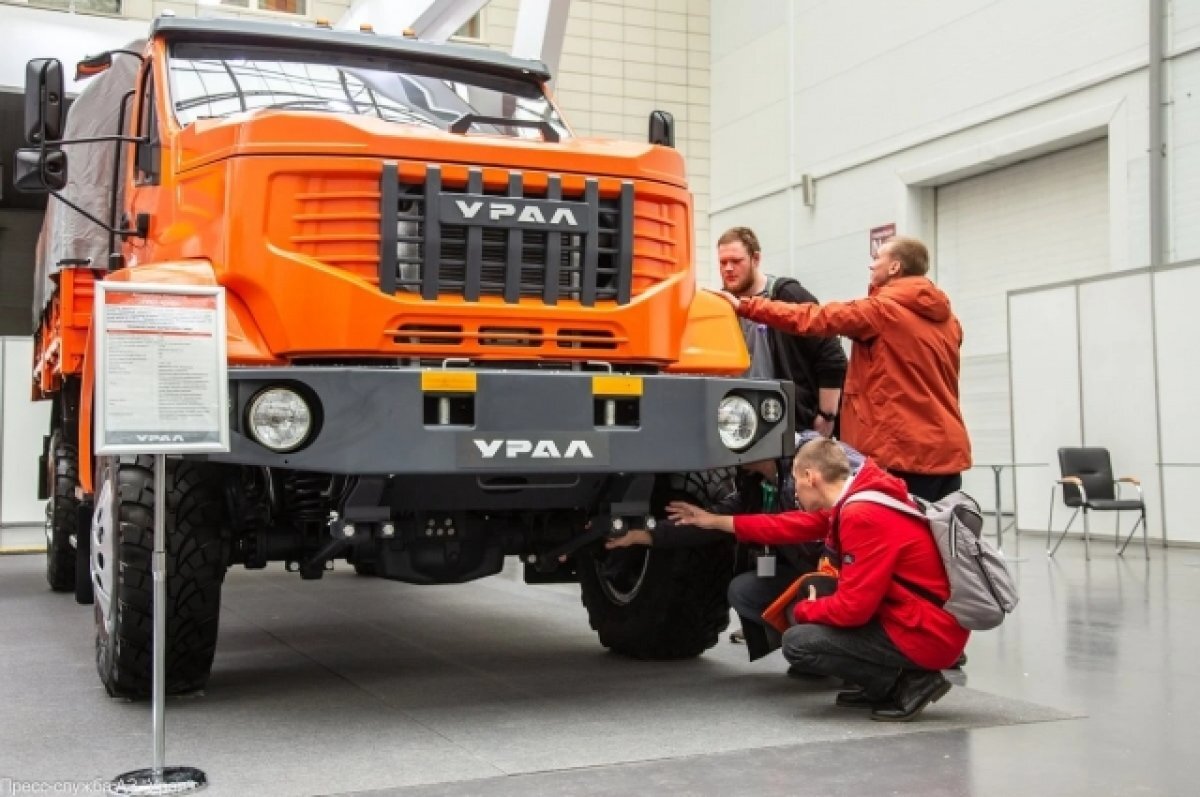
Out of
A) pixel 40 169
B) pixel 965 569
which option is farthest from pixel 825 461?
pixel 40 169

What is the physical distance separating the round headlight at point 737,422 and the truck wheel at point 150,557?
6.35 feet

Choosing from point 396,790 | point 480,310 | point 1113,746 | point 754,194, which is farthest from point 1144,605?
point 754,194

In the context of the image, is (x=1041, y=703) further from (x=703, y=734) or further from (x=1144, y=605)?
(x=1144, y=605)

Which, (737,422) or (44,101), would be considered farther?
(44,101)

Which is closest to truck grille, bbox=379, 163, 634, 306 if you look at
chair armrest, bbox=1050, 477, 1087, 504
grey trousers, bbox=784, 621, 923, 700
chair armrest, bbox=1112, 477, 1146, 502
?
grey trousers, bbox=784, 621, 923, 700

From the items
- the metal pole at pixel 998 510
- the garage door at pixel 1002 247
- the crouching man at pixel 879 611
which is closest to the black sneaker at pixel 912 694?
the crouching man at pixel 879 611

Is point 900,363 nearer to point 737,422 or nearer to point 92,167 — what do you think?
point 737,422

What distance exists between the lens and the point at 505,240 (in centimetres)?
522

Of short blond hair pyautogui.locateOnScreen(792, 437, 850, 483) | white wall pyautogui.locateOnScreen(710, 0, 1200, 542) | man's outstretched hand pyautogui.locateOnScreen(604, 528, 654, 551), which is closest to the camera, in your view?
short blond hair pyautogui.locateOnScreen(792, 437, 850, 483)

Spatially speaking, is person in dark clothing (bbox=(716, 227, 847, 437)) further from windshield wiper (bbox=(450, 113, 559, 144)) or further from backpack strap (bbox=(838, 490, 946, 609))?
backpack strap (bbox=(838, 490, 946, 609))

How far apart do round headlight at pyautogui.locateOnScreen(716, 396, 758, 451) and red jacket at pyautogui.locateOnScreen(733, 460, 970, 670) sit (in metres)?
0.46

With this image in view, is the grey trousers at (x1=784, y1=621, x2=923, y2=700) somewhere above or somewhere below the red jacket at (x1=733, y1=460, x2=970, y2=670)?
below

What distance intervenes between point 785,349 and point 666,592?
1.32 metres

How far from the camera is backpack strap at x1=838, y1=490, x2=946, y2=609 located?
5078 millimetres
